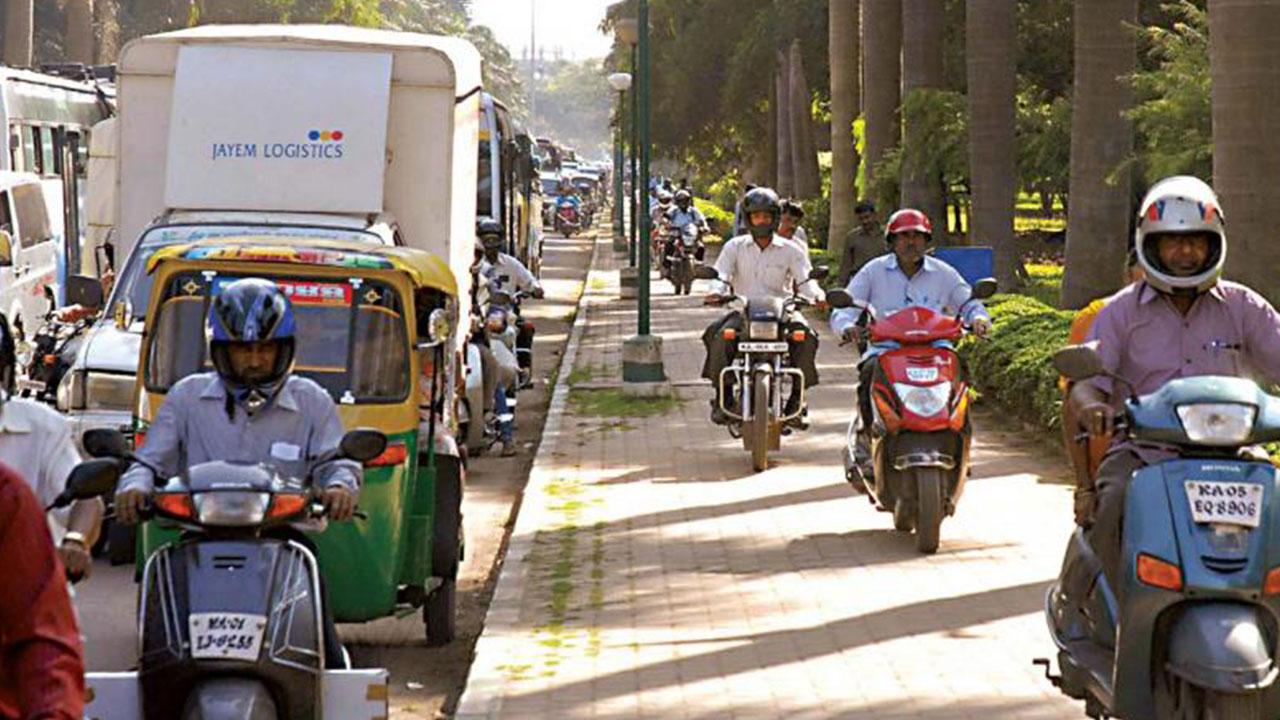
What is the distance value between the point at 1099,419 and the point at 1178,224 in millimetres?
673

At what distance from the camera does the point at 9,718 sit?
14.6 ft

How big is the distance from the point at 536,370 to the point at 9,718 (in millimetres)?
24923

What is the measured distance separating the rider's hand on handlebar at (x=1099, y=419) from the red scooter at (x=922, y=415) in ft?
18.0

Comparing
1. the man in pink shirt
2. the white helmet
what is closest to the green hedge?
the man in pink shirt

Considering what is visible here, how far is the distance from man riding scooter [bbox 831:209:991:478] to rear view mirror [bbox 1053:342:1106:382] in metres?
6.65

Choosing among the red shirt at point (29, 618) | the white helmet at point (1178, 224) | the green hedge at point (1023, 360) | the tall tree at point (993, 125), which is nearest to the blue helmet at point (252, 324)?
the white helmet at point (1178, 224)

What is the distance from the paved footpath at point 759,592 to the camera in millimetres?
10016

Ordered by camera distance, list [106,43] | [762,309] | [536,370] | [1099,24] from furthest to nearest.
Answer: [106,43] → [536,370] → [1099,24] → [762,309]

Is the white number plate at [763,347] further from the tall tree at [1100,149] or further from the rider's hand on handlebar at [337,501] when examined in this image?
the rider's hand on handlebar at [337,501]

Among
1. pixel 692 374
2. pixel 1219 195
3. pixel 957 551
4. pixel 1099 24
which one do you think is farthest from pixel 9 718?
pixel 692 374

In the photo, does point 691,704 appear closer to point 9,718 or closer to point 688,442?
point 9,718

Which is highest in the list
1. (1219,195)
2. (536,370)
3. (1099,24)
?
(1099,24)

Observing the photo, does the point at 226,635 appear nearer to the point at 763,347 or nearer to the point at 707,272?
the point at 763,347

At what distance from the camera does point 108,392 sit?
15.0 m
